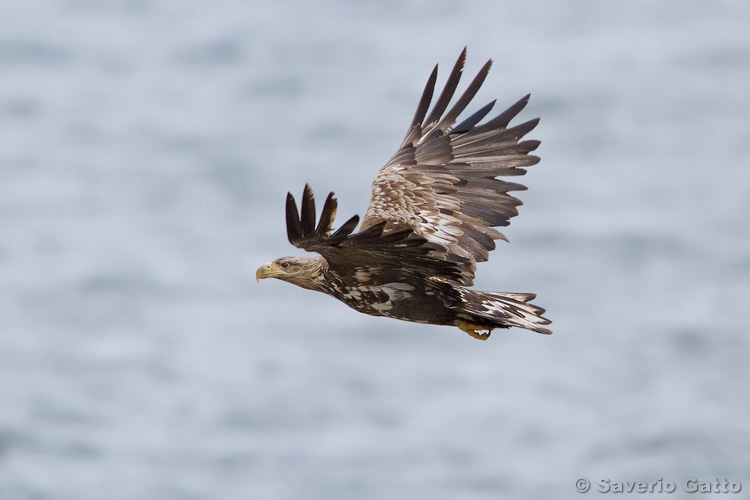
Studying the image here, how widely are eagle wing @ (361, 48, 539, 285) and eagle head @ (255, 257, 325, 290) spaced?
59 cm

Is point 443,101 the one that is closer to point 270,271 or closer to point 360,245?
point 270,271

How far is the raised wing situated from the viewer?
11.0 m

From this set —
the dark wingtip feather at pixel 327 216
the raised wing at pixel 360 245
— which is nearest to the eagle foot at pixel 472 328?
the raised wing at pixel 360 245

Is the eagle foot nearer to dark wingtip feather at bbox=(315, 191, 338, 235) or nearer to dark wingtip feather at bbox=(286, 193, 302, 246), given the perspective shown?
dark wingtip feather at bbox=(315, 191, 338, 235)

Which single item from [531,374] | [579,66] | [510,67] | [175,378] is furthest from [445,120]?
[579,66]

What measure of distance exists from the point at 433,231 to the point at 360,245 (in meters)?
1.55

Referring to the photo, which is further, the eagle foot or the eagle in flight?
the eagle foot

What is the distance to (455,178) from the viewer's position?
44.3 feet

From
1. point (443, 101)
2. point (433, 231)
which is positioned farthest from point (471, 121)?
point (433, 231)

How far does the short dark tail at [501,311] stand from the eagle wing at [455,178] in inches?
8.8

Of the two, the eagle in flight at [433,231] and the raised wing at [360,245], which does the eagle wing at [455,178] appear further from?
the raised wing at [360,245]

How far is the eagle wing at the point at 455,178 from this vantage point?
1303cm

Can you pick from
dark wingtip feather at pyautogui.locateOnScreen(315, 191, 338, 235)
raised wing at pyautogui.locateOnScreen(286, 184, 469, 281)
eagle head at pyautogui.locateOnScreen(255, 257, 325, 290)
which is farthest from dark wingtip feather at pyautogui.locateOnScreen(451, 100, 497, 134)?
dark wingtip feather at pyautogui.locateOnScreen(315, 191, 338, 235)

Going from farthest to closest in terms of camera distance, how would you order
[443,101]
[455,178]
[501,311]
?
[443,101] → [455,178] → [501,311]
